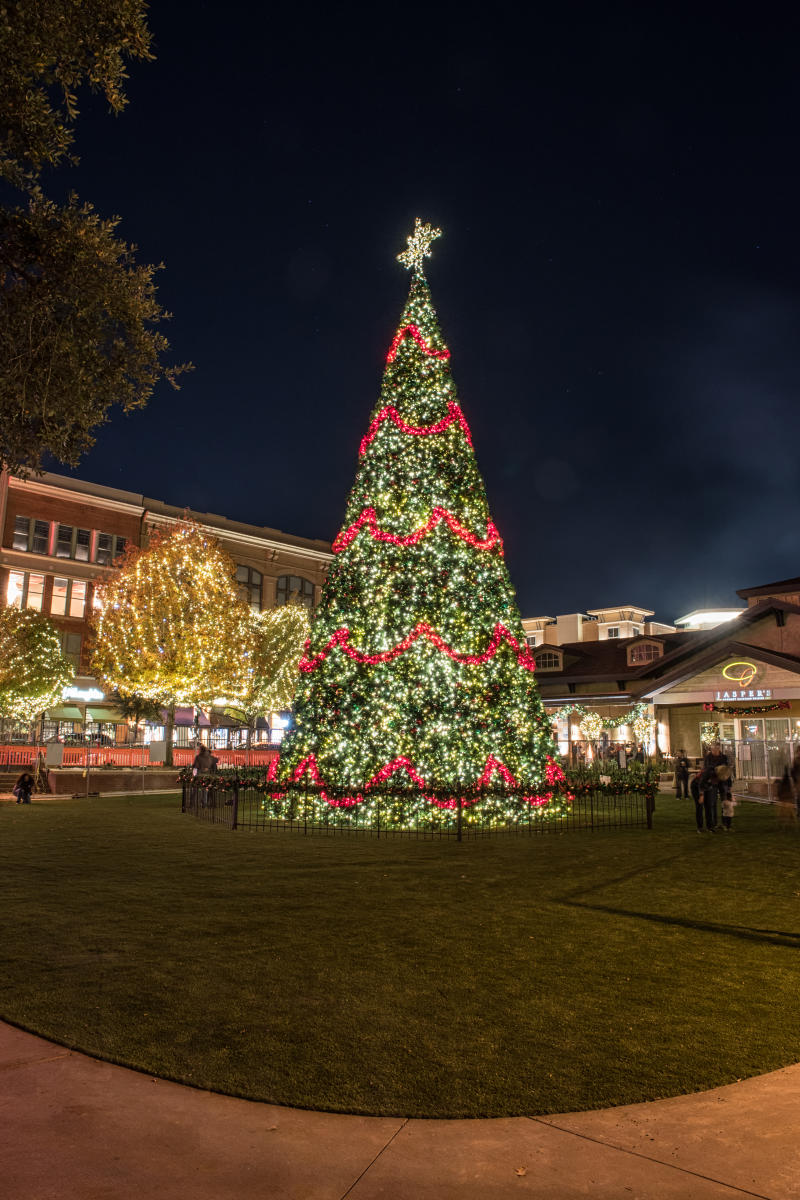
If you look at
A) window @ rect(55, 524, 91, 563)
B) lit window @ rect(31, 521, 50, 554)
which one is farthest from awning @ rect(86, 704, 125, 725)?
lit window @ rect(31, 521, 50, 554)

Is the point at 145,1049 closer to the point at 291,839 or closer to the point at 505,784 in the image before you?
the point at 291,839

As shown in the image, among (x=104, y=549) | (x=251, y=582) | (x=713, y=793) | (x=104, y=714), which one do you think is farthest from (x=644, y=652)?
(x=104, y=549)

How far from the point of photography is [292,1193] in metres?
3.12

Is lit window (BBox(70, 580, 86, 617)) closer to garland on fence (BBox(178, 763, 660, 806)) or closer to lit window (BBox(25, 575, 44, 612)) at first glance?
lit window (BBox(25, 575, 44, 612))

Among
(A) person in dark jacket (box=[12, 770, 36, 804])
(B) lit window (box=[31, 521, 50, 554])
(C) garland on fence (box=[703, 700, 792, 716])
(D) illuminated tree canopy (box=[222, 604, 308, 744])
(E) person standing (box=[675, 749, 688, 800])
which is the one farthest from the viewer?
(B) lit window (box=[31, 521, 50, 554])

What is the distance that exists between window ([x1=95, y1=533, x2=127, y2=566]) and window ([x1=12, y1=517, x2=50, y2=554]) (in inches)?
129

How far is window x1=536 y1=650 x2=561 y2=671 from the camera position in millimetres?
40562

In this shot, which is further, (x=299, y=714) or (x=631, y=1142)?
(x=299, y=714)

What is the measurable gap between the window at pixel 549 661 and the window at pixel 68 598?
29588mm

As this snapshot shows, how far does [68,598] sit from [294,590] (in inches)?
745

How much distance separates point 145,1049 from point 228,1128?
1.11 metres

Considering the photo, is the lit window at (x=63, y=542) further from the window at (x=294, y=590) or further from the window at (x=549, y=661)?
the window at (x=549, y=661)

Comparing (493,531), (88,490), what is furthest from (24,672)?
(493,531)

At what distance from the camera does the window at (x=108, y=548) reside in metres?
52.6
